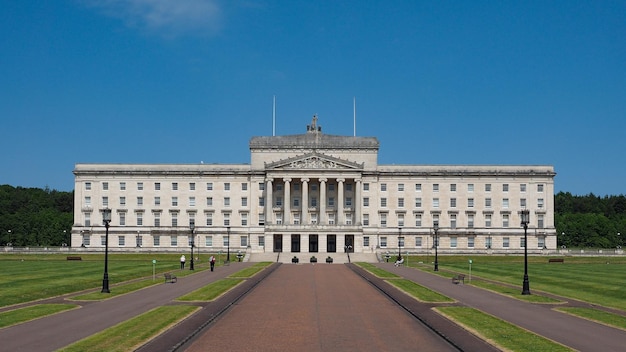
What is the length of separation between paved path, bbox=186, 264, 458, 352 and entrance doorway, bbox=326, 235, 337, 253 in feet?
281

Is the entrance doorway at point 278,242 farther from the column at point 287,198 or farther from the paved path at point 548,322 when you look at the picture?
the paved path at point 548,322

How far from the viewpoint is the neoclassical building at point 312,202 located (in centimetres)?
14200

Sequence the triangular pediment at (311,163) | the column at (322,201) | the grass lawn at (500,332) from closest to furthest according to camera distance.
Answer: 1. the grass lawn at (500,332)
2. the column at (322,201)
3. the triangular pediment at (311,163)

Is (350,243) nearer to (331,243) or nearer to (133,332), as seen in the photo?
(331,243)

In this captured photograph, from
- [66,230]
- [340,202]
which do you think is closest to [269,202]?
[340,202]

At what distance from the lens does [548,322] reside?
1378 inches

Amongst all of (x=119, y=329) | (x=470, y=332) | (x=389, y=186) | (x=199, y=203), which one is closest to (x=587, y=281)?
(x=470, y=332)

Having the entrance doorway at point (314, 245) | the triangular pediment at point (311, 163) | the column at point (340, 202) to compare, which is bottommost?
the entrance doorway at point (314, 245)

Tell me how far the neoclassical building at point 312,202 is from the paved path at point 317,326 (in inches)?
3622

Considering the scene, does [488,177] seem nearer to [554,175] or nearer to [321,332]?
[554,175]

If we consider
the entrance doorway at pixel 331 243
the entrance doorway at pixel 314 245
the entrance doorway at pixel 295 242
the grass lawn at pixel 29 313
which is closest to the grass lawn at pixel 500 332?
the grass lawn at pixel 29 313

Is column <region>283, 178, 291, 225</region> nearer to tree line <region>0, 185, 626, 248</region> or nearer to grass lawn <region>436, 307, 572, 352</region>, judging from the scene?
tree line <region>0, 185, 626, 248</region>

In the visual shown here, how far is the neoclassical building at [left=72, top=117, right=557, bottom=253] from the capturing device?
5591 inches

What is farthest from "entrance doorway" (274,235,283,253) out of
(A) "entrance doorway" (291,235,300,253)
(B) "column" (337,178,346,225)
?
(B) "column" (337,178,346,225)
